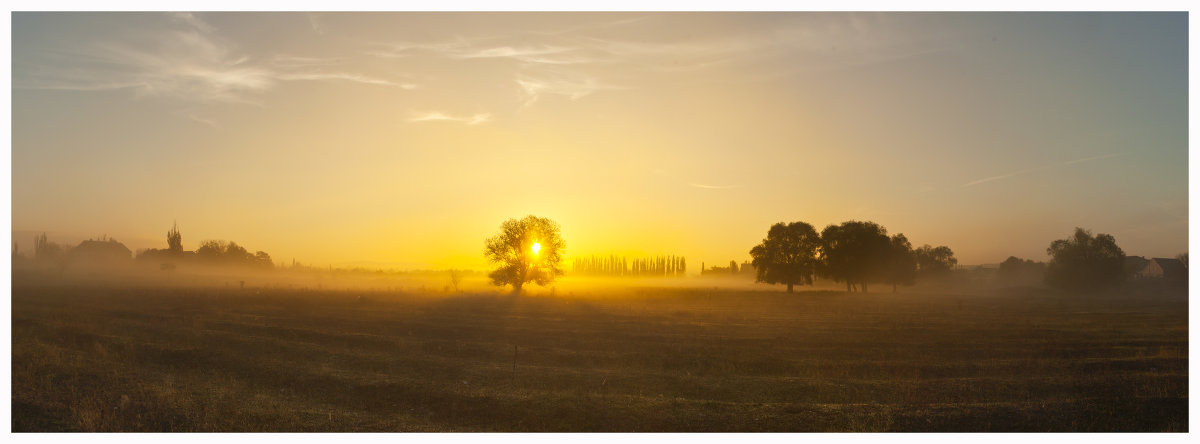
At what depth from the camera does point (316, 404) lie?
18.0m

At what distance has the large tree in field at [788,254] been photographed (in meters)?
94.3

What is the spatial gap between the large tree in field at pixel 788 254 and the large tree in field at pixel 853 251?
225 cm

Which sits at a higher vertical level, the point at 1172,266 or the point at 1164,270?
the point at 1172,266

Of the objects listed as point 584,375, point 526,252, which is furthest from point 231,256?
point 584,375

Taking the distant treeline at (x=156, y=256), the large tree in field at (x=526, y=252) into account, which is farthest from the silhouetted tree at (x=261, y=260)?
the large tree in field at (x=526, y=252)

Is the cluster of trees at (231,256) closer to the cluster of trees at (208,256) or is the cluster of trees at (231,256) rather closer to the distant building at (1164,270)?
the cluster of trees at (208,256)

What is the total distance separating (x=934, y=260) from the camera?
146 m

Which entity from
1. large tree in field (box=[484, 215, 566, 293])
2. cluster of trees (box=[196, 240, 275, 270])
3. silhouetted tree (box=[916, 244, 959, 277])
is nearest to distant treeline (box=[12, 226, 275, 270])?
cluster of trees (box=[196, 240, 275, 270])

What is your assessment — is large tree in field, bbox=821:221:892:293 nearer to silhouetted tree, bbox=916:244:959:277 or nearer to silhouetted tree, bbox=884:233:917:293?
silhouetted tree, bbox=884:233:917:293

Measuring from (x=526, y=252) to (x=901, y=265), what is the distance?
67727 millimetres

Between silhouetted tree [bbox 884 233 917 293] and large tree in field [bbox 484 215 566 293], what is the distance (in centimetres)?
5658

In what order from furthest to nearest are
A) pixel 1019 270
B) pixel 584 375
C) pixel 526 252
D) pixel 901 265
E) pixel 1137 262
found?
pixel 1019 270
pixel 1137 262
pixel 901 265
pixel 526 252
pixel 584 375

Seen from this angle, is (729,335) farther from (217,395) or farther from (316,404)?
(217,395)

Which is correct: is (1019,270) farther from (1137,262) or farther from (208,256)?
(208,256)
